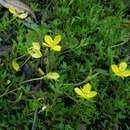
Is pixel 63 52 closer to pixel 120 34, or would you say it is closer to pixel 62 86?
pixel 62 86

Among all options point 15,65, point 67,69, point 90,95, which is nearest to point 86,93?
point 90,95

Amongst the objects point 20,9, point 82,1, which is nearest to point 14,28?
point 20,9

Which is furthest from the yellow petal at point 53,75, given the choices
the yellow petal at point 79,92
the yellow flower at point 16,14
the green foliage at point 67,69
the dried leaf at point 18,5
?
the dried leaf at point 18,5

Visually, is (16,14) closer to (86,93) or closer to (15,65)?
(15,65)

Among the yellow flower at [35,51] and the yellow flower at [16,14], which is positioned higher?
the yellow flower at [16,14]

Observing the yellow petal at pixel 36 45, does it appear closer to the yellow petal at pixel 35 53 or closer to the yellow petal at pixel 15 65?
the yellow petal at pixel 35 53
